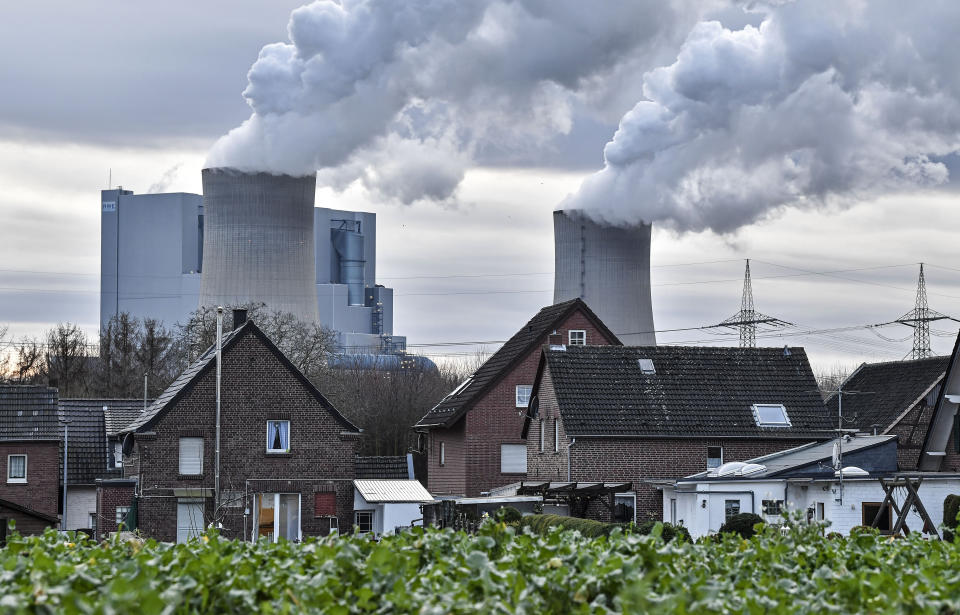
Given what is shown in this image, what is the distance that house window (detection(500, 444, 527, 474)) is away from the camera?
2040 inches

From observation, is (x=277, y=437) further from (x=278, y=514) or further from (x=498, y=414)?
(x=498, y=414)

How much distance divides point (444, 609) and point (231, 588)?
4.24 ft

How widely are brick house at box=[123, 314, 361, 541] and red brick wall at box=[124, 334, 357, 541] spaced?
0.10ft

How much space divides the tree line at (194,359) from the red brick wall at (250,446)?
31.1 m

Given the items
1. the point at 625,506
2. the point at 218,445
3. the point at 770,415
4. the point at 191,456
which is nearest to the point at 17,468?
the point at 191,456

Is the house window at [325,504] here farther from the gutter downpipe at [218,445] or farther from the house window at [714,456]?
the house window at [714,456]

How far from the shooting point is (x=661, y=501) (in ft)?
144

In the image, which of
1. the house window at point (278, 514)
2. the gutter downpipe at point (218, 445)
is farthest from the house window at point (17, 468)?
the house window at point (278, 514)

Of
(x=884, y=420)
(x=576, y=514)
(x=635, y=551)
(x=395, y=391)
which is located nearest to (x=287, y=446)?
(x=576, y=514)

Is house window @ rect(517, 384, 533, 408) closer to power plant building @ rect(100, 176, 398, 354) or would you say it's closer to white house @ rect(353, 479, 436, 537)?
white house @ rect(353, 479, 436, 537)

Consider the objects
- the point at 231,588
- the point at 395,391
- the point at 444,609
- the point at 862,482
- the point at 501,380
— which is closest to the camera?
the point at 444,609

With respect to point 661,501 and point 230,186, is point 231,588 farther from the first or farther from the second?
point 230,186

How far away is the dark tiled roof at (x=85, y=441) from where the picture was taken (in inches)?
1997

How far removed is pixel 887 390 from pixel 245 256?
4610 cm
